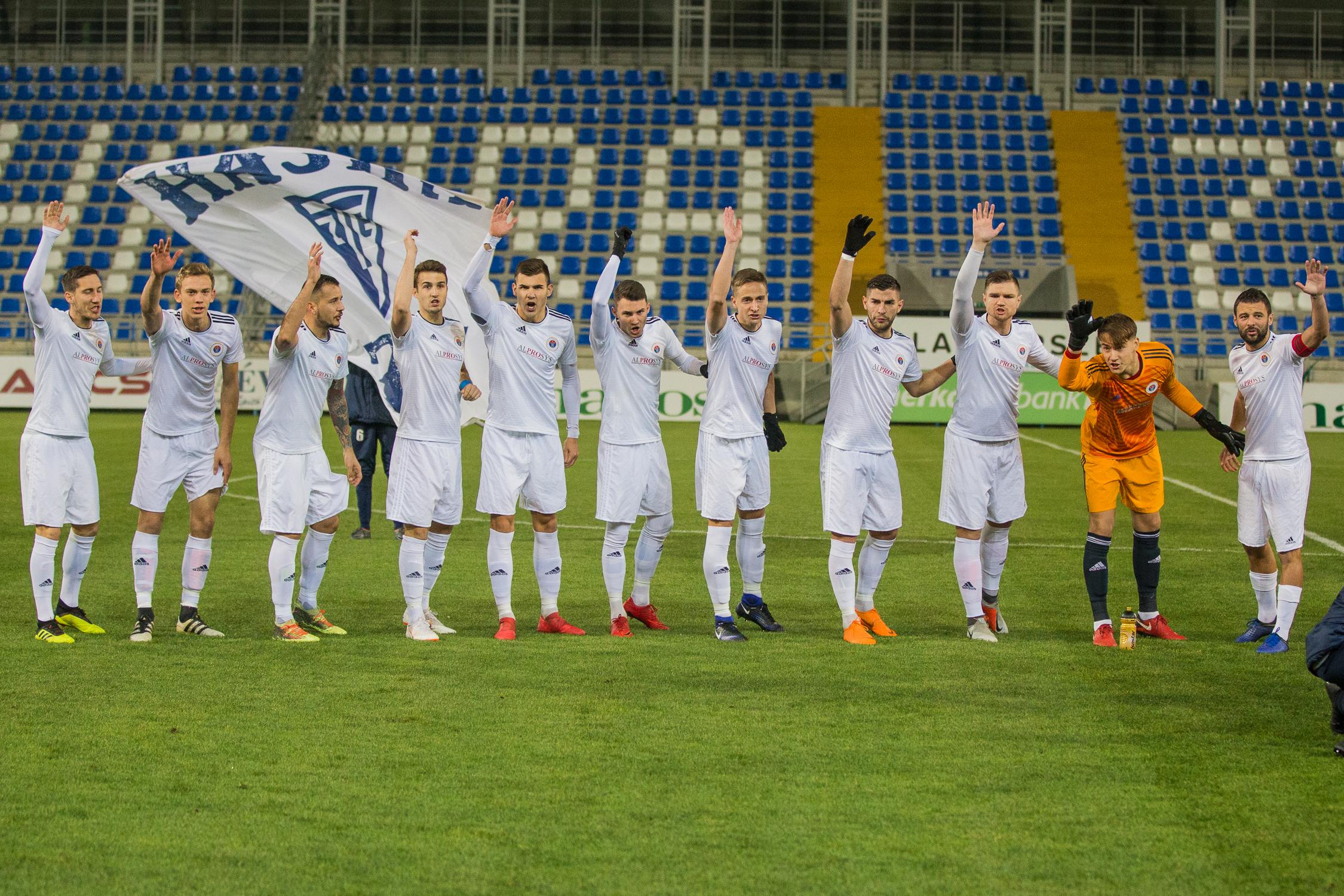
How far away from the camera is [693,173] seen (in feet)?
102

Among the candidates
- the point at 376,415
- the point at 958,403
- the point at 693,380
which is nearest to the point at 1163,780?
the point at 958,403

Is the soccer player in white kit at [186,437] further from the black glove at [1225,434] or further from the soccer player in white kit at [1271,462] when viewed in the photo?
the soccer player in white kit at [1271,462]

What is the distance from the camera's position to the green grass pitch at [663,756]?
3930 mm

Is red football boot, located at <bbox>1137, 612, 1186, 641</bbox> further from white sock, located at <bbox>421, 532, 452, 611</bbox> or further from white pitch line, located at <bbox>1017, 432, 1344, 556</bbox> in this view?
white sock, located at <bbox>421, 532, 452, 611</bbox>

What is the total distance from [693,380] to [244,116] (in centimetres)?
1411

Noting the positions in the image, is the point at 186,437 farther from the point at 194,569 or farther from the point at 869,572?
the point at 869,572

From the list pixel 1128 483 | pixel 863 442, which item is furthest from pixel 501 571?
pixel 1128 483

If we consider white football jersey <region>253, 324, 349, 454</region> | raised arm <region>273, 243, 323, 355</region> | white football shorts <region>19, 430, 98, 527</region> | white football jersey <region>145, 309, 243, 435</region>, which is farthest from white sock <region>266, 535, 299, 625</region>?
raised arm <region>273, 243, 323, 355</region>

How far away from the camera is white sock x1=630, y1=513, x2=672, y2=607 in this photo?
7660 millimetres

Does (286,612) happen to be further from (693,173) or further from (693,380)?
(693,173)

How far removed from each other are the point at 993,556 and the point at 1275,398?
5.79 feet

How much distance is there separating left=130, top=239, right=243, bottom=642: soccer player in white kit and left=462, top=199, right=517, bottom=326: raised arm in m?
1.36

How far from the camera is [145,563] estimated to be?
23.5ft

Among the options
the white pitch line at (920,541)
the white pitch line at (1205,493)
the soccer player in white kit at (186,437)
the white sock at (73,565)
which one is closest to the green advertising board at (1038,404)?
the white pitch line at (1205,493)
